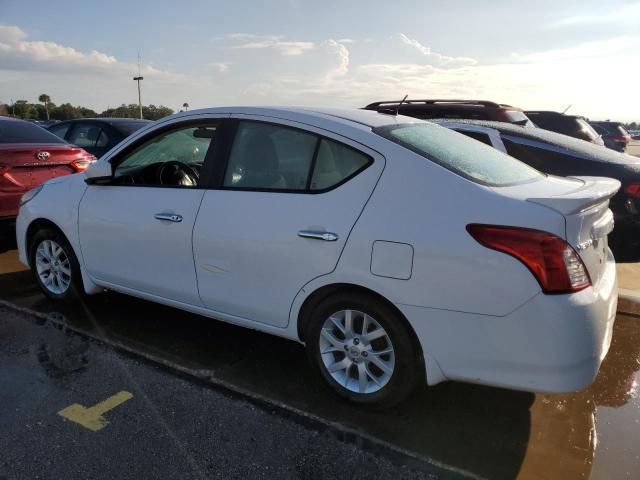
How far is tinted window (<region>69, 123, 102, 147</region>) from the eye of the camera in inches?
323

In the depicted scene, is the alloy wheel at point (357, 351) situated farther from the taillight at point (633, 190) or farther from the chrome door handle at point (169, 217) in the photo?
Answer: the taillight at point (633, 190)

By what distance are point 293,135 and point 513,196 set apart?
129cm

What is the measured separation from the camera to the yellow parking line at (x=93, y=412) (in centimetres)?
277

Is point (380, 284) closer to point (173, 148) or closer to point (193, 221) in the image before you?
point (193, 221)

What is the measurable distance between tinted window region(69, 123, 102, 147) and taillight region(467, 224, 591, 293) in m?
7.32

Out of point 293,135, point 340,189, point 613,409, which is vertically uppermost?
point 293,135

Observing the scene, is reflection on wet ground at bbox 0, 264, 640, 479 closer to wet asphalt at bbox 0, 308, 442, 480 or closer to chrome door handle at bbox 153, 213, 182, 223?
wet asphalt at bbox 0, 308, 442, 480

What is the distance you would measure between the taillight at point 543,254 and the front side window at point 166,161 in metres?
2.16

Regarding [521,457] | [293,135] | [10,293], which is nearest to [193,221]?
[293,135]

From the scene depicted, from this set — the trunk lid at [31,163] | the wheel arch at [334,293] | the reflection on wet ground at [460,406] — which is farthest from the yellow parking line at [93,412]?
the trunk lid at [31,163]

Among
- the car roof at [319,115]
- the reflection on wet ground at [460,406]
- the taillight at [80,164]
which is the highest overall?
the car roof at [319,115]

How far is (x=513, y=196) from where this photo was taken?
8.28 feet

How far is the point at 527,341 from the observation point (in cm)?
237

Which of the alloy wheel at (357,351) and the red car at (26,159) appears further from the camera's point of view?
the red car at (26,159)
